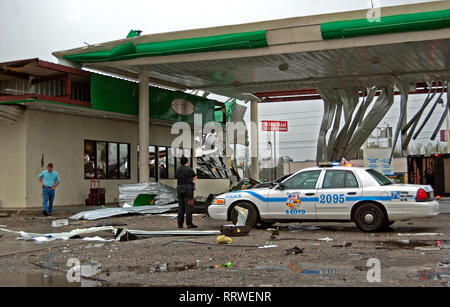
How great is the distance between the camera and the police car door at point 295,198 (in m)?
12.3

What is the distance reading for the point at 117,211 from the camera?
18016mm

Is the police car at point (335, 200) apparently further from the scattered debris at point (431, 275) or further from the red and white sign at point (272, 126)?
the red and white sign at point (272, 126)

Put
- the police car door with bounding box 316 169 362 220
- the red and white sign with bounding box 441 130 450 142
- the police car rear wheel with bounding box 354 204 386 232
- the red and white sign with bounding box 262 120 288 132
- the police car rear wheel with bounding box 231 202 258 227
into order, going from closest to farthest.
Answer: the police car rear wheel with bounding box 354 204 386 232 → the police car door with bounding box 316 169 362 220 → the police car rear wheel with bounding box 231 202 258 227 → the red and white sign with bounding box 441 130 450 142 → the red and white sign with bounding box 262 120 288 132

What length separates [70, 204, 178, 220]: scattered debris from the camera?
17020mm

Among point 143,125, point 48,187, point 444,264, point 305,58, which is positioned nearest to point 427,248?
point 444,264

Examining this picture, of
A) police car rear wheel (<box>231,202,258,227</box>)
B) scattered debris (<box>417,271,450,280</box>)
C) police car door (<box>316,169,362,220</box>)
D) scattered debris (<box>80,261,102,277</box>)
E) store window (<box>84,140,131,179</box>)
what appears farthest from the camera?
store window (<box>84,140,131,179</box>)

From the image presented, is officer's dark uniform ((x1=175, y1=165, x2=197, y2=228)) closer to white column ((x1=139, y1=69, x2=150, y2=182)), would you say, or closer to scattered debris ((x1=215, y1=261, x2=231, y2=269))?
scattered debris ((x1=215, y1=261, x2=231, y2=269))

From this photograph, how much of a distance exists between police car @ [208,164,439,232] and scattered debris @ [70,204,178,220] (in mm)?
5502

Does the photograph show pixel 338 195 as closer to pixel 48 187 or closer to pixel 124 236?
pixel 124 236

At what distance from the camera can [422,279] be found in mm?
6383

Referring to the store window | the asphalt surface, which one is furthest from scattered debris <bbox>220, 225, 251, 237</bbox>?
the store window

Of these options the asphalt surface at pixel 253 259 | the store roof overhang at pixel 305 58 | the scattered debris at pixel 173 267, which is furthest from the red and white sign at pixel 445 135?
the scattered debris at pixel 173 267
